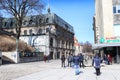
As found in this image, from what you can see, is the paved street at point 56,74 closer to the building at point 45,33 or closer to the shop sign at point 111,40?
the shop sign at point 111,40

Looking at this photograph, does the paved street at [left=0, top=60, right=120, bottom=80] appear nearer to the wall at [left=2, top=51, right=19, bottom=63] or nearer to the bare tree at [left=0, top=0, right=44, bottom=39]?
the wall at [left=2, top=51, right=19, bottom=63]

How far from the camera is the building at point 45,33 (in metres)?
78.3

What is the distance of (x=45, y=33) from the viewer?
78938 millimetres

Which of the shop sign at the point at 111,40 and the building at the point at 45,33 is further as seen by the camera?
the building at the point at 45,33

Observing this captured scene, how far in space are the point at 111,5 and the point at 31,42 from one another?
3818 centimetres

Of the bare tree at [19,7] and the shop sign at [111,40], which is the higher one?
the bare tree at [19,7]

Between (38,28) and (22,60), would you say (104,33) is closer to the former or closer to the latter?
(22,60)

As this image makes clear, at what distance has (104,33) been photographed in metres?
46.6

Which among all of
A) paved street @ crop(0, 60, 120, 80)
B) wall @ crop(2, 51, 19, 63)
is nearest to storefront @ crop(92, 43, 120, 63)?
paved street @ crop(0, 60, 120, 80)

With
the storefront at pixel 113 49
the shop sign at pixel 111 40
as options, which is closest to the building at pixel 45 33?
the shop sign at pixel 111 40

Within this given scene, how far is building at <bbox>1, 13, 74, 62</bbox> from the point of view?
78.3m

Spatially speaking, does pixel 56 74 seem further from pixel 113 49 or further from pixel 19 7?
pixel 19 7

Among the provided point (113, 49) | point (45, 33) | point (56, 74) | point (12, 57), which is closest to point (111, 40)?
point (113, 49)

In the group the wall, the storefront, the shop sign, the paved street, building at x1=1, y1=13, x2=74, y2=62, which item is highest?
building at x1=1, y1=13, x2=74, y2=62
